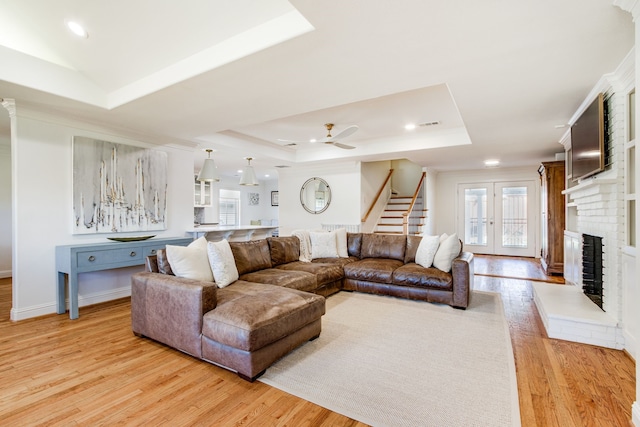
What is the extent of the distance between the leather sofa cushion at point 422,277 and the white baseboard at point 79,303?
12.4 ft

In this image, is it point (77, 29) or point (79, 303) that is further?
point (79, 303)

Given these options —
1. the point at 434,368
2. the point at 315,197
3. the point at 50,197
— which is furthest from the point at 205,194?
the point at 434,368

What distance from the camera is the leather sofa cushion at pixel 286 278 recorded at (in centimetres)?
355

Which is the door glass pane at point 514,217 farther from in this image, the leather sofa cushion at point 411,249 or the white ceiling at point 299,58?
the leather sofa cushion at point 411,249

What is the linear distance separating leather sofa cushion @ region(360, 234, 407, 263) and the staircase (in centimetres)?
208

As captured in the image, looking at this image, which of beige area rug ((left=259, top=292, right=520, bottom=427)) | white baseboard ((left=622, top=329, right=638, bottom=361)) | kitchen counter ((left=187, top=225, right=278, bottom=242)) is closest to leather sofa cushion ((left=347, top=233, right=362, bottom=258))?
beige area rug ((left=259, top=292, right=520, bottom=427))

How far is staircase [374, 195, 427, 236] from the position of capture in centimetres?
737

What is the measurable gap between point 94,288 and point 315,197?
488 centimetres

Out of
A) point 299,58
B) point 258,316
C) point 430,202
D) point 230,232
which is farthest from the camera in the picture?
point 430,202

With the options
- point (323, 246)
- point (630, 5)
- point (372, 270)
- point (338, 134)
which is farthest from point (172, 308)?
point (630, 5)

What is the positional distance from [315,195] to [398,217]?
2.23 metres

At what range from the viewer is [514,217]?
8.41 m

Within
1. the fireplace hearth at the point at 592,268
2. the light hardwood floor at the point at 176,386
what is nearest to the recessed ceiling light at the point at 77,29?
the light hardwood floor at the point at 176,386

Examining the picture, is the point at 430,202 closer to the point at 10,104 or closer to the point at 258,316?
the point at 258,316
